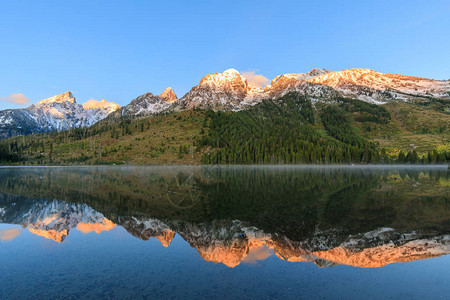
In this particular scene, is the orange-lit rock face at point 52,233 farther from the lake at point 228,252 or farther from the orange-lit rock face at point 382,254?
the orange-lit rock face at point 382,254

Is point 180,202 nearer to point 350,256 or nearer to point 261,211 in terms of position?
point 261,211

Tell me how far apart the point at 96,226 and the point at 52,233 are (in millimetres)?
3733

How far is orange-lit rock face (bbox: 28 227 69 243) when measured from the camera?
78.7 ft

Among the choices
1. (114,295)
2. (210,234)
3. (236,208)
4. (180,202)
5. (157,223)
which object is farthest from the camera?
(180,202)

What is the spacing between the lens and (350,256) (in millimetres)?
18625

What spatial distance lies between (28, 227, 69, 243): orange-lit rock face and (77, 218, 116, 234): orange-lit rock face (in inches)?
56.1

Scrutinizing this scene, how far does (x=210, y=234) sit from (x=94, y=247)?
932cm

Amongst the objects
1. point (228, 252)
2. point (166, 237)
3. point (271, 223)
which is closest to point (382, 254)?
point (271, 223)

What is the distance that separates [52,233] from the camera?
25109 millimetres

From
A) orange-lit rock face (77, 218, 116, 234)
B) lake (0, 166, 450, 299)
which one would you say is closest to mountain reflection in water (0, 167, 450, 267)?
orange-lit rock face (77, 218, 116, 234)

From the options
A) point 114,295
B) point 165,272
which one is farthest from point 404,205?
point 114,295

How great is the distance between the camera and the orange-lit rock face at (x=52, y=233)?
23984 mm

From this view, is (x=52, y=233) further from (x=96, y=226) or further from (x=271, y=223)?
(x=271, y=223)

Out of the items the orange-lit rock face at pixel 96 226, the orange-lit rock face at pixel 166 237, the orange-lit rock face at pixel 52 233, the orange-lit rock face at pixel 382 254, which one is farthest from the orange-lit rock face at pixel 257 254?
the orange-lit rock face at pixel 52 233
